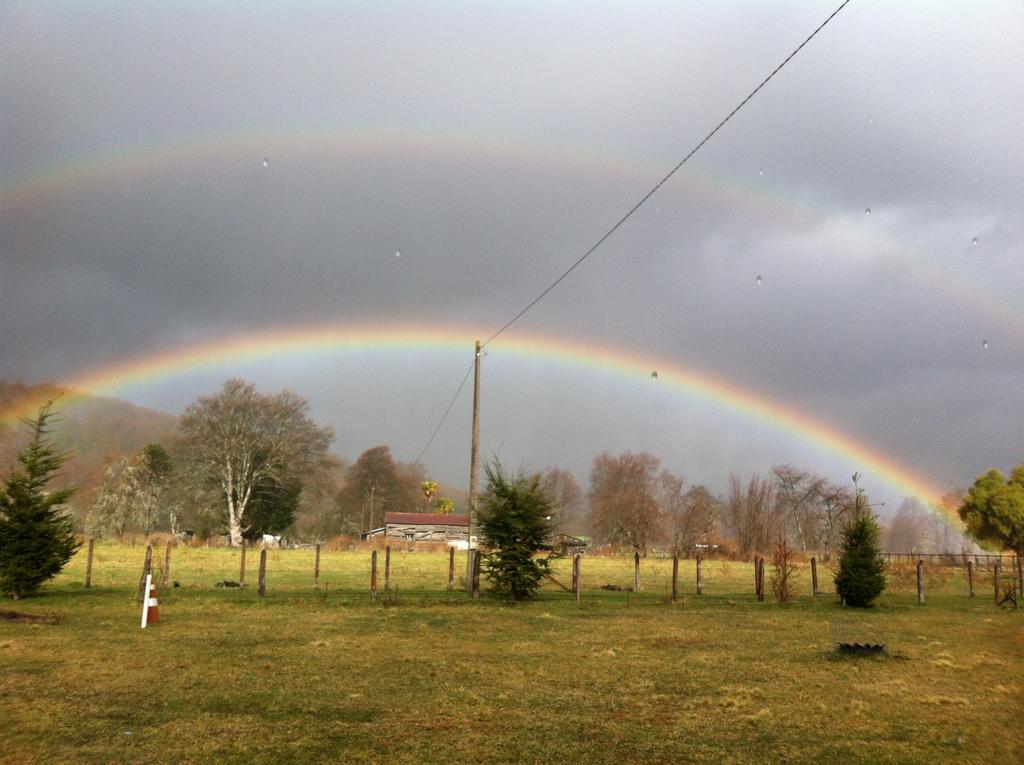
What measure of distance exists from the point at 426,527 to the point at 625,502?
23.6 meters

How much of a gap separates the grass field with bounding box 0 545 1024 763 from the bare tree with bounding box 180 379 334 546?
190 ft

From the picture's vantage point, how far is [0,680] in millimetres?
10242

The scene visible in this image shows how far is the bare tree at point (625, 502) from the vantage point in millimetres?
91625

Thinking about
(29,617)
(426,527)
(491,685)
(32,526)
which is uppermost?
(32,526)

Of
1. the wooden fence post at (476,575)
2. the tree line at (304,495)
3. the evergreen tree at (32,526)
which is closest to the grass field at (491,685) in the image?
the evergreen tree at (32,526)

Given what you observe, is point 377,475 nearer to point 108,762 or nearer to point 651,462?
point 651,462

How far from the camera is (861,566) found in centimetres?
2414

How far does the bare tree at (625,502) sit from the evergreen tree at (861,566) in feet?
190

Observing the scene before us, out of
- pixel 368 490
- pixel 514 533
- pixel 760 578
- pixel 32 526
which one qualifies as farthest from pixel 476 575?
pixel 368 490

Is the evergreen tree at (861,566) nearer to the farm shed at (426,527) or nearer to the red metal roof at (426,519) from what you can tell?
the farm shed at (426,527)

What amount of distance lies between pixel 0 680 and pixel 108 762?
465 centimetres

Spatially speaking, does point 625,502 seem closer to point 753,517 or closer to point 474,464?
point 753,517

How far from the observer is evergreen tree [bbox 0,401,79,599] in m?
20.6

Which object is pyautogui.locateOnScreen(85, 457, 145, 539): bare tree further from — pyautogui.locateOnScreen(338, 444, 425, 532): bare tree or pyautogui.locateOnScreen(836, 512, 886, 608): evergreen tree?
pyautogui.locateOnScreen(836, 512, 886, 608): evergreen tree
